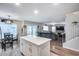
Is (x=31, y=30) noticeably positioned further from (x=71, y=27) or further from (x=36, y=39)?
(x=71, y=27)

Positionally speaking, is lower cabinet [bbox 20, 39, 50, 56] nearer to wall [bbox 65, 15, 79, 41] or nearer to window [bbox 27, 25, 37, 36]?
window [bbox 27, 25, 37, 36]

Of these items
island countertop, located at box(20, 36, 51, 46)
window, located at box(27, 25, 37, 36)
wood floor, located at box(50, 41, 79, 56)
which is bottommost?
wood floor, located at box(50, 41, 79, 56)

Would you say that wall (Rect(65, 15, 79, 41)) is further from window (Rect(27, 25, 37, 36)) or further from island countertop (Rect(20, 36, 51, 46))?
window (Rect(27, 25, 37, 36))

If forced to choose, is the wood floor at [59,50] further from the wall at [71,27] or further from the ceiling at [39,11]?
the ceiling at [39,11]

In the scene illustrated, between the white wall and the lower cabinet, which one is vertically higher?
the white wall

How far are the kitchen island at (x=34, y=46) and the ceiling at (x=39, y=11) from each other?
392 mm

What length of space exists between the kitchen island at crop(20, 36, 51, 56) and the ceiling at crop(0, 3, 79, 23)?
0.39 metres

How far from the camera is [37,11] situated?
1.54 meters

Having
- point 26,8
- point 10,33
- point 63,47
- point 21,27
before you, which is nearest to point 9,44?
point 10,33

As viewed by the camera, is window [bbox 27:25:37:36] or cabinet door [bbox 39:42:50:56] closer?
cabinet door [bbox 39:42:50:56]

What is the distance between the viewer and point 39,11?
1.55 metres

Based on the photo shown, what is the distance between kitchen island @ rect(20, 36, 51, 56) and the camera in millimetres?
1468

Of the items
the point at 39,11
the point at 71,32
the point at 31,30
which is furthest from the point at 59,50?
the point at 39,11

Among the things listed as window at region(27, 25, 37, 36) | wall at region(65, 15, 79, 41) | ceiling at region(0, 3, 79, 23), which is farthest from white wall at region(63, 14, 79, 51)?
window at region(27, 25, 37, 36)
